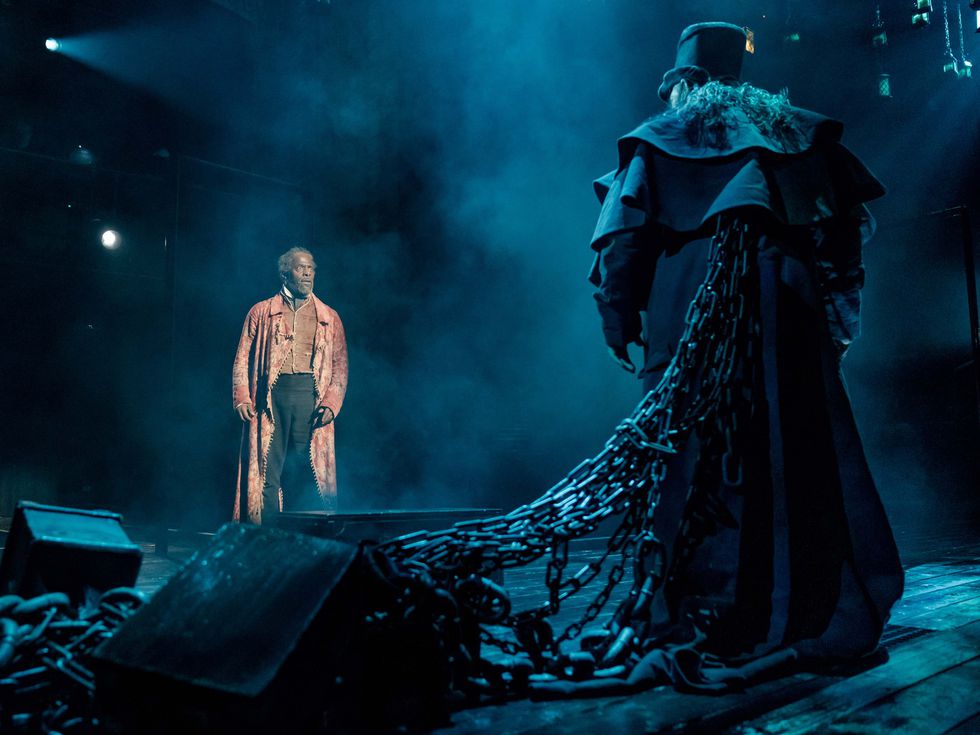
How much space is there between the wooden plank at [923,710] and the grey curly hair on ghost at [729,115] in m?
1.61

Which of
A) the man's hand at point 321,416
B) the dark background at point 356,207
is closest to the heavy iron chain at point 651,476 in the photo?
the man's hand at point 321,416

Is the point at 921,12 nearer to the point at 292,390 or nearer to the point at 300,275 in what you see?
the point at 300,275

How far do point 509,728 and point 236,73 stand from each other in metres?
6.27

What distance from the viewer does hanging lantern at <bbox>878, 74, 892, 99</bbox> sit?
28.7ft

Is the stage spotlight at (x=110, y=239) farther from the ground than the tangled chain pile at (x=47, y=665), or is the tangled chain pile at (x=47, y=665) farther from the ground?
the stage spotlight at (x=110, y=239)

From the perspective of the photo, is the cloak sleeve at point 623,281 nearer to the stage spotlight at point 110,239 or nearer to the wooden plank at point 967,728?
the wooden plank at point 967,728

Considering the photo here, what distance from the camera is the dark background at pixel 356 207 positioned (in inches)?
258

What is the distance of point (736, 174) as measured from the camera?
2.41 m

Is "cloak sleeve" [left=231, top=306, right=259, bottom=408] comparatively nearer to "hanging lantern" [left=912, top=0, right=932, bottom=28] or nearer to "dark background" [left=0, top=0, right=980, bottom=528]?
"dark background" [left=0, top=0, right=980, bottom=528]

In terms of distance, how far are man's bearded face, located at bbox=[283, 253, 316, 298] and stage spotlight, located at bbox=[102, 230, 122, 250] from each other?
3.66m

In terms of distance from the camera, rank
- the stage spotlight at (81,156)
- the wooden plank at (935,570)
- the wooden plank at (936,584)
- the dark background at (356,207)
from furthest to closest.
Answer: the stage spotlight at (81,156), the dark background at (356,207), the wooden plank at (935,570), the wooden plank at (936,584)

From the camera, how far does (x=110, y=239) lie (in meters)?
8.37

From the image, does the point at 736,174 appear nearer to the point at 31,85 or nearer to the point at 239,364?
the point at 239,364

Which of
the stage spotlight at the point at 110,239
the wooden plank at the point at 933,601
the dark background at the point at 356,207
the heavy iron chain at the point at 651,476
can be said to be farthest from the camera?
the stage spotlight at the point at 110,239
